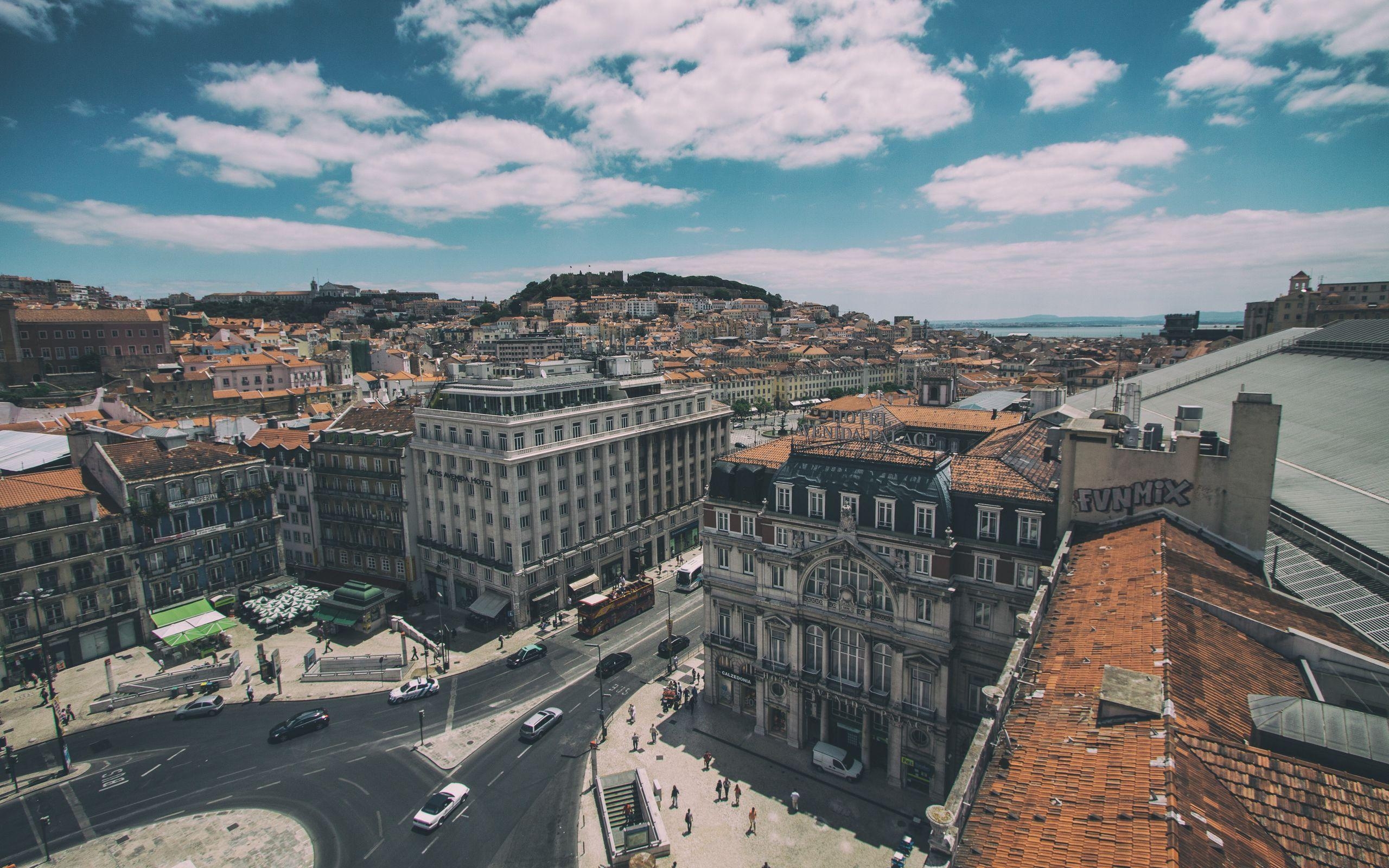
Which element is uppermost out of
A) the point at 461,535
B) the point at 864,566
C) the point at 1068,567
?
the point at 1068,567

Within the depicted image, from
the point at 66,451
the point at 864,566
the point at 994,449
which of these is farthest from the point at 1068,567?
the point at 66,451

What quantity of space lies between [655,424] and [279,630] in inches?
1692

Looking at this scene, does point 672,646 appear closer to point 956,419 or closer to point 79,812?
point 956,419

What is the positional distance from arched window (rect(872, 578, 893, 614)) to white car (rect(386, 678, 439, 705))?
35.1 m

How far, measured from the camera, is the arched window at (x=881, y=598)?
3734cm

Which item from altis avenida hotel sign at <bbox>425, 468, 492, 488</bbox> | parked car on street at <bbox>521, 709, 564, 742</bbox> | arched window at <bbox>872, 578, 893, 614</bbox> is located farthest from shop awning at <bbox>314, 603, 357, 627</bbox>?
arched window at <bbox>872, 578, 893, 614</bbox>

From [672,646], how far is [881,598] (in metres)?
22.9

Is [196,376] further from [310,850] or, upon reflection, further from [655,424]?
[310,850]

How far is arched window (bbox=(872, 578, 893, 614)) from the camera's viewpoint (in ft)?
123

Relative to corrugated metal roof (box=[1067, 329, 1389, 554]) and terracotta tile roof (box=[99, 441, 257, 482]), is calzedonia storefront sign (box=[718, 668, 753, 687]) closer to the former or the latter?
corrugated metal roof (box=[1067, 329, 1389, 554])

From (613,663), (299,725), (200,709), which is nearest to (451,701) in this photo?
(299,725)

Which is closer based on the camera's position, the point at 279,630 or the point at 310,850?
the point at 310,850

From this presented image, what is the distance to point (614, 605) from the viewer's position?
60.0 m

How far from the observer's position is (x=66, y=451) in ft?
214
